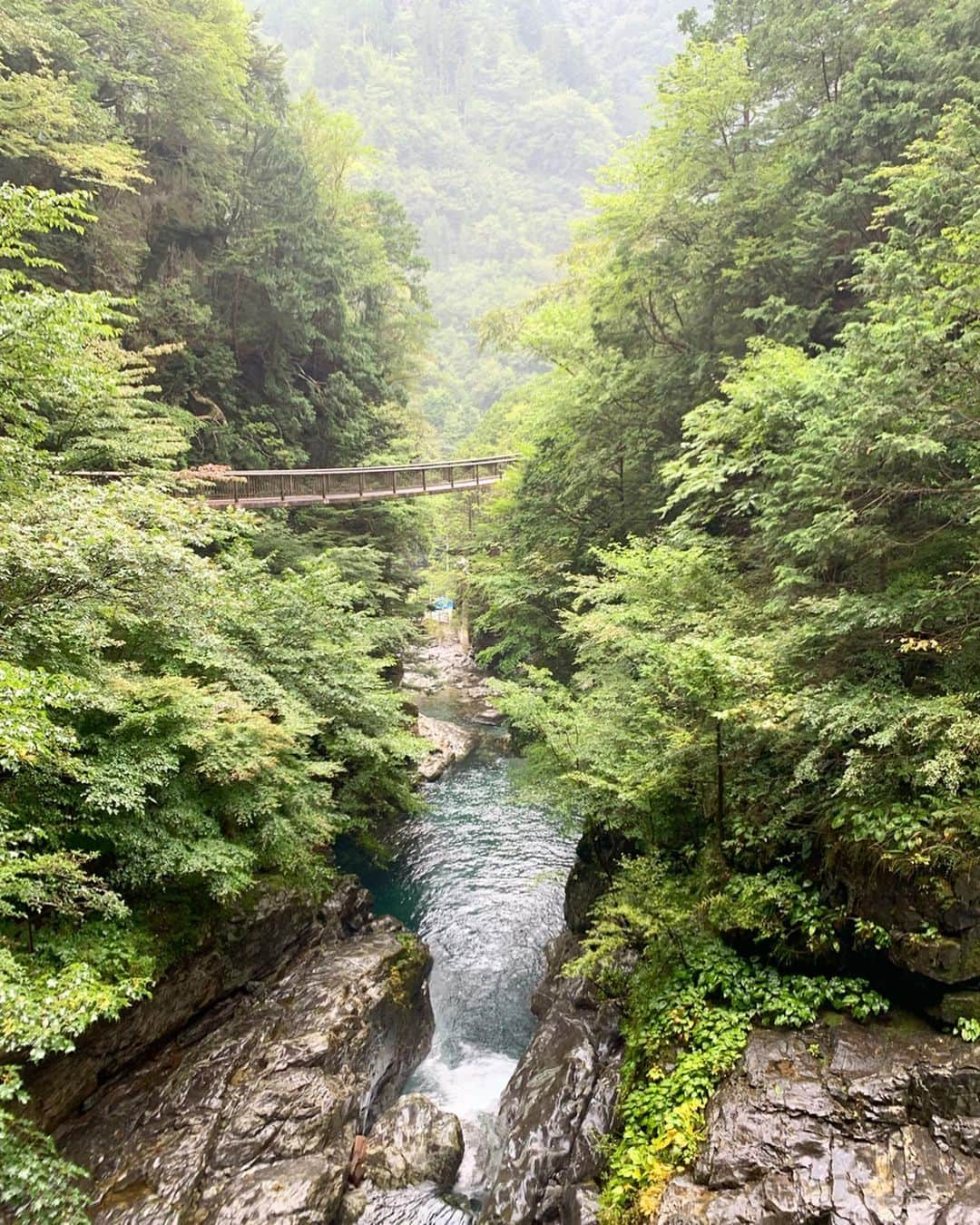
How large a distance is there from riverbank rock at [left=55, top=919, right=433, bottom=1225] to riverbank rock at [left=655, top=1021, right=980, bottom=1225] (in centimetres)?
330

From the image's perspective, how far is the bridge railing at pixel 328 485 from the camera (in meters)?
13.5

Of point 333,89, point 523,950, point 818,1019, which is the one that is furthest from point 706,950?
point 333,89

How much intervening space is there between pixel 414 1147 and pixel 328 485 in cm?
1261

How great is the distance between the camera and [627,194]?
39.2 ft

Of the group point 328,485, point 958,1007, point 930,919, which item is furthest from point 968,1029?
point 328,485

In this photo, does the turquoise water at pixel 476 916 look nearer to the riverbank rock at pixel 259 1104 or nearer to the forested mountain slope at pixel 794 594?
the riverbank rock at pixel 259 1104

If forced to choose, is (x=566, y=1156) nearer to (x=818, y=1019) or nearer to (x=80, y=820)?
(x=818, y=1019)

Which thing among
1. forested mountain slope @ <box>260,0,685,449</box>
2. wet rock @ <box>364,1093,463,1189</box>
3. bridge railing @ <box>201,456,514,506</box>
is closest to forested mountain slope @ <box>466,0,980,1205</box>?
wet rock @ <box>364,1093,463,1189</box>

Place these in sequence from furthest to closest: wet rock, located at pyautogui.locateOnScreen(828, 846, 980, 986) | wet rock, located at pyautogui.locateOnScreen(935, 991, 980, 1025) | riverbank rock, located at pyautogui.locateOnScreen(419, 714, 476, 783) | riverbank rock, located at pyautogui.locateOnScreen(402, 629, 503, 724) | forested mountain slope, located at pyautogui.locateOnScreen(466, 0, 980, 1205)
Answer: riverbank rock, located at pyautogui.locateOnScreen(402, 629, 503, 724), riverbank rock, located at pyautogui.locateOnScreen(419, 714, 476, 783), forested mountain slope, located at pyautogui.locateOnScreen(466, 0, 980, 1205), wet rock, located at pyautogui.locateOnScreen(828, 846, 980, 986), wet rock, located at pyautogui.locateOnScreen(935, 991, 980, 1025)

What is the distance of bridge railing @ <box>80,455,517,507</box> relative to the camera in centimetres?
1352

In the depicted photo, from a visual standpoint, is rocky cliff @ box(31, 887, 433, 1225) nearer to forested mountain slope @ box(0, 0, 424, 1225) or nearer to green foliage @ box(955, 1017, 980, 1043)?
forested mountain slope @ box(0, 0, 424, 1225)

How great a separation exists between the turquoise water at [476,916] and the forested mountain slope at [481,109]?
136ft

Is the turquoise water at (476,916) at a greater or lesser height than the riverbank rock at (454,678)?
greater

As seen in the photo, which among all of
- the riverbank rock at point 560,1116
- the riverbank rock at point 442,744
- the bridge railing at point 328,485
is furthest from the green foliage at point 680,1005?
the bridge railing at point 328,485
